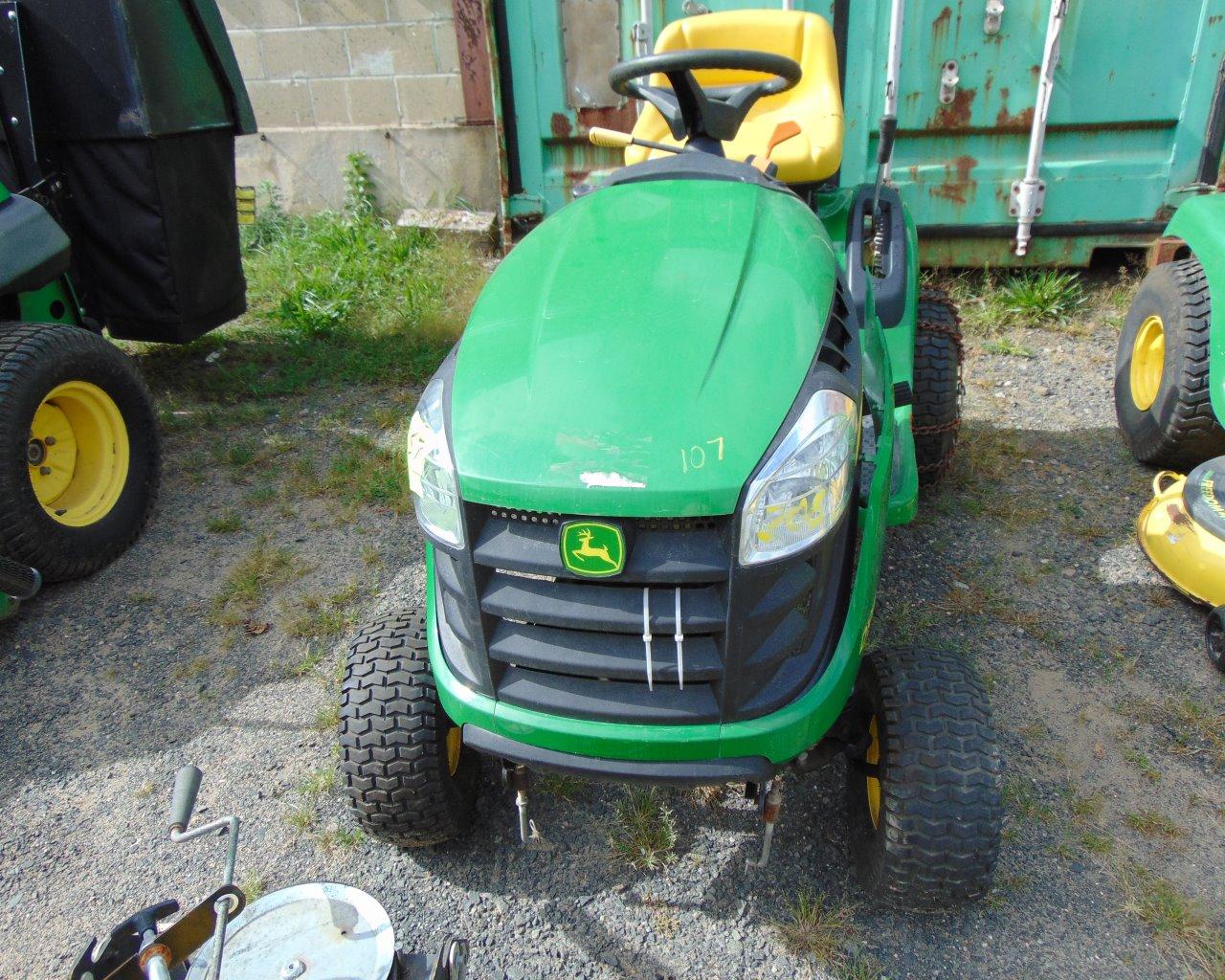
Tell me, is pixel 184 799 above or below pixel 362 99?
below

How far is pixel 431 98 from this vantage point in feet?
17.1

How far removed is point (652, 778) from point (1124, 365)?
2902 millimetres

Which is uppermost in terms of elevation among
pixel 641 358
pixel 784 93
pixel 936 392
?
pixel 784 93

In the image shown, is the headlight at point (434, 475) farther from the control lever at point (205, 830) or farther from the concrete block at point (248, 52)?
the concrete block at point (248, 52)

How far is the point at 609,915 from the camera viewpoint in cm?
183

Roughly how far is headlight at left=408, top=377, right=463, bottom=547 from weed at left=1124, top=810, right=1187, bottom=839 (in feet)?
5.09

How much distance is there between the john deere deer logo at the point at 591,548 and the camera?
1.38m

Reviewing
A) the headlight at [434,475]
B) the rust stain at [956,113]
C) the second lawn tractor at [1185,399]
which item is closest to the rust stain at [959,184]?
the rust stain at [956,113]

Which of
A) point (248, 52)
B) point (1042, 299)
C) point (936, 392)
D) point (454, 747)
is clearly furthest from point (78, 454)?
point (1042, 299)

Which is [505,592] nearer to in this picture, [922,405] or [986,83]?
[922,405]

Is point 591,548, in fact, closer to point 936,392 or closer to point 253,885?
point 253,885

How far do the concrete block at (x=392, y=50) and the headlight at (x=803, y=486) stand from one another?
4474 mm

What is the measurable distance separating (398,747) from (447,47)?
442 cm

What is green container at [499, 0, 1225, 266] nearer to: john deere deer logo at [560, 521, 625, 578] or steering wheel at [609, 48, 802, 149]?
steering wheel at [609, 48, 802, 149]
